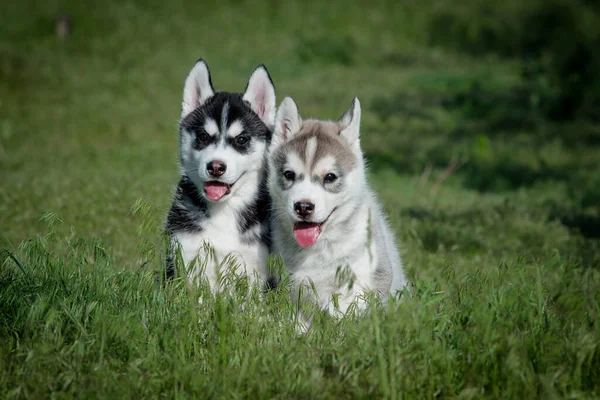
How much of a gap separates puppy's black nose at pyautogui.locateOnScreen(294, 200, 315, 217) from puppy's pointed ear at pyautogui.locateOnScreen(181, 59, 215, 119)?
1497 mm

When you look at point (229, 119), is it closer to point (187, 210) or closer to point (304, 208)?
point (187, 210)

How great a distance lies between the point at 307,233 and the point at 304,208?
254 mm

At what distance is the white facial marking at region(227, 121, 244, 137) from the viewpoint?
17.4 feet

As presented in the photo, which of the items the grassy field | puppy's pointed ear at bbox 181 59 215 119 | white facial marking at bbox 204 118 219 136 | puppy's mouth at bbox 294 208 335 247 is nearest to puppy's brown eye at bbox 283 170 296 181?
puppy's mouth at bbox 294 208 335 247

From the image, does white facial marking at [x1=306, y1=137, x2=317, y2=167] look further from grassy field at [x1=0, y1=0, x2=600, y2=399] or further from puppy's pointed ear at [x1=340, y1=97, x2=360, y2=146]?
grassy field at [x1=0, y1=0, x2=600, y2=399]

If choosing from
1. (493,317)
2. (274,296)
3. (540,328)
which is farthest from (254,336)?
(540,328)

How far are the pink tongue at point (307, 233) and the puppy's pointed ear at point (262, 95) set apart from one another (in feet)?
3.74

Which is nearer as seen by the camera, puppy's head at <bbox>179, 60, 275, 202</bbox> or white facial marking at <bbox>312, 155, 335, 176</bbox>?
white facial marking at <bbox>312, 155, 335, 176</bbox>

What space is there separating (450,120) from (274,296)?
1324cm

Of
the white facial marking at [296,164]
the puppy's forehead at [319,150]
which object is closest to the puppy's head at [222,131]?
the puppy's forehead at [319,150]

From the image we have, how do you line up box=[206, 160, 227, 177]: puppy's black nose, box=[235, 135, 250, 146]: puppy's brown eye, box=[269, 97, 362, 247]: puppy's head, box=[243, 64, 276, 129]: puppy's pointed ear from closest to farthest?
box=[269, 97, 362, 247]: puppy's head → box=[206, 160, 227, 177]: puppy's black nose → box=[235, 135, 250, 146]: puppy's brown eye → box=[243, 64, 276, 129]: puppy's pointed ear

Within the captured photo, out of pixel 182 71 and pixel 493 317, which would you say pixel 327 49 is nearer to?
pixel 182 71

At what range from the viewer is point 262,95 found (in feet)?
18.5

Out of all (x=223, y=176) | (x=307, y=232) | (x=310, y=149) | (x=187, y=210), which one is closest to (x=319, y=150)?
(x=310, y=149)
